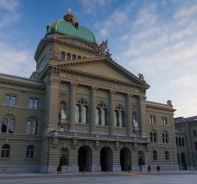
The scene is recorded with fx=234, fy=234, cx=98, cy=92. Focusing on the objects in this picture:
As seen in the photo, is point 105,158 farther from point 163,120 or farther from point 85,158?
point 163,120

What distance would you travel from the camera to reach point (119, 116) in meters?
45.7

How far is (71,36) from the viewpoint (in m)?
56.4

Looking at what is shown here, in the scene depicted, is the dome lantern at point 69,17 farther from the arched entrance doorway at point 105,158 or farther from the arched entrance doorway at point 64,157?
the arched entrance doorway at point 64,157

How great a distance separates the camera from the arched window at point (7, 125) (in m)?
37.0

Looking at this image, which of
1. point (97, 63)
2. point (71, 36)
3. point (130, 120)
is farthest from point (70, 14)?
point (130, 120)

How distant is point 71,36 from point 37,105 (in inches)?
883

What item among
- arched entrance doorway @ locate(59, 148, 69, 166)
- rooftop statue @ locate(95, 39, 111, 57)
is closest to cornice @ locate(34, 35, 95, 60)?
rooftop statue @ locate(95, 39, 111, 57)

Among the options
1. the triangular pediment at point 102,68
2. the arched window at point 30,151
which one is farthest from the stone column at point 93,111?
the arched window at point 30,151

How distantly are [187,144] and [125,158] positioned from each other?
2752 centimetres

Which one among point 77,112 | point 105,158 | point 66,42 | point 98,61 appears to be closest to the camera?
point 77,112

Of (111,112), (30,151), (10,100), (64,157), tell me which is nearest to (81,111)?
(111,112)

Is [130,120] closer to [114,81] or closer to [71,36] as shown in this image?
[114,81]

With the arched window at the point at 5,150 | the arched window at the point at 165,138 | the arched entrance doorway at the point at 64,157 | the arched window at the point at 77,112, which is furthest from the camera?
the arched window at the point at 165,138

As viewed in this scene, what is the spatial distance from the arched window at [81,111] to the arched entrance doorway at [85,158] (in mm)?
4851
